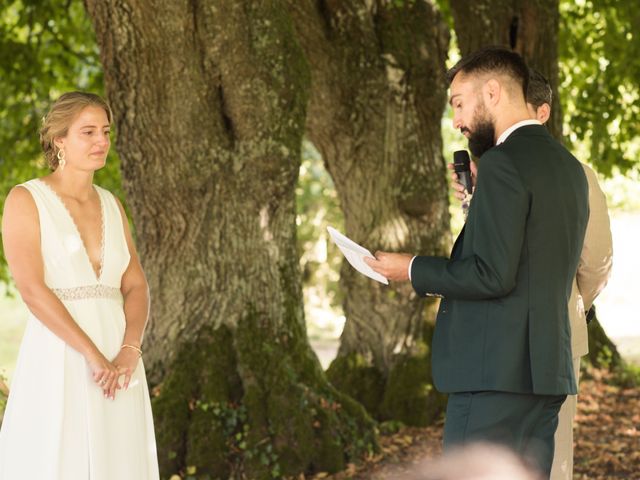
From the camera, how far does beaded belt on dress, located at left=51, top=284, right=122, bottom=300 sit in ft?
15.5

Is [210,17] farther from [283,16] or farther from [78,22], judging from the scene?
[78,22]

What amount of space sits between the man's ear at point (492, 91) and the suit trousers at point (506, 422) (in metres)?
1.08

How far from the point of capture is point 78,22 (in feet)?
47.6

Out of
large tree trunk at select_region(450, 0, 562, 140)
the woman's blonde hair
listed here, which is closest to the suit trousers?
the woman's blonde hair

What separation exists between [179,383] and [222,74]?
84.0 inches

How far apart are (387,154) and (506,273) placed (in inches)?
259

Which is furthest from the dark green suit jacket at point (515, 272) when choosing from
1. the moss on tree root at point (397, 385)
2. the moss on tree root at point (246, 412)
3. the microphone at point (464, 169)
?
the moss on tree root at point (397, 385)

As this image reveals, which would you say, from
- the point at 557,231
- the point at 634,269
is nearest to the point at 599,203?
the point at 557,231

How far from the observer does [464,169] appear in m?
4.66

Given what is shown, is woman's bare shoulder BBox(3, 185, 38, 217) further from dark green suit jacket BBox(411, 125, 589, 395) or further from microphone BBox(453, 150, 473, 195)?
microphone BBox(453, 150, 473, 195)

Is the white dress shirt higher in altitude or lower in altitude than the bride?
higher

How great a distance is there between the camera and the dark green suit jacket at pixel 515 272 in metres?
3.87

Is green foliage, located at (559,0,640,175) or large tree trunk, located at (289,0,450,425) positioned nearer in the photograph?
large tree trunk, located at (289,0,450,425)

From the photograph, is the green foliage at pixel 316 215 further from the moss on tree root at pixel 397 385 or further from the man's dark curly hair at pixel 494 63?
the man's dark curly hair at pixel 494 63
